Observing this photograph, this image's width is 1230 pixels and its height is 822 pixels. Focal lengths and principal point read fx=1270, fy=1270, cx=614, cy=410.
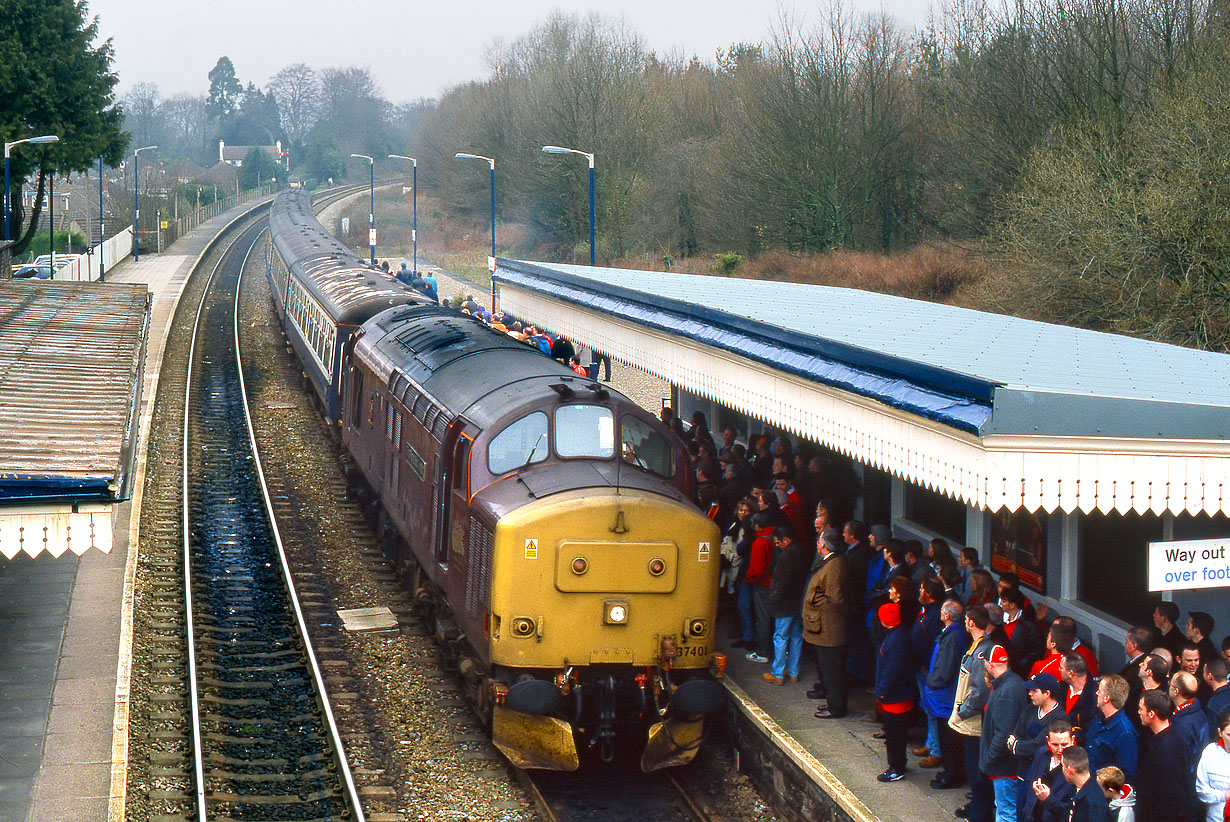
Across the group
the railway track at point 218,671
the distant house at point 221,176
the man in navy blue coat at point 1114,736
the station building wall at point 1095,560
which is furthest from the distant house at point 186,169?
the man in navy blue coat at point 1114,736

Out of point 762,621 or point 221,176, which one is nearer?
point 762,621

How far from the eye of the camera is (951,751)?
9.61 metres

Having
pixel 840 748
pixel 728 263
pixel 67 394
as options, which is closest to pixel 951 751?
pixel 840 748

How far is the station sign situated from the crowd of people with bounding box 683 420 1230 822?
1.40ft

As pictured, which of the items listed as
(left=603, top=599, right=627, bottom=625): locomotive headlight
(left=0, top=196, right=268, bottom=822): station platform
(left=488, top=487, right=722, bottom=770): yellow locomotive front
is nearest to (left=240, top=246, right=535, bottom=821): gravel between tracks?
(left=488, top=487, right=722, bottom=770): yellow locomotive front

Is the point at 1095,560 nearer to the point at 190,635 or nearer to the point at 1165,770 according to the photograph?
the point at 1165,770

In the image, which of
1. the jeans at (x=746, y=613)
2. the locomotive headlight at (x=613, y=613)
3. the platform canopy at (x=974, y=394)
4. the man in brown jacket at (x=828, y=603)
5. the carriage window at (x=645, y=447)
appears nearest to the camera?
the platform canopy at (x=974, y=394)

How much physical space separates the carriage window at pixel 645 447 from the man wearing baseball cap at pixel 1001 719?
11.3 ft

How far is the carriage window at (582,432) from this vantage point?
10.7 m

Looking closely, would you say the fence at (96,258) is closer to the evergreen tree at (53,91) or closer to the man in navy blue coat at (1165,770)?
the evergreen tree at (53,91)

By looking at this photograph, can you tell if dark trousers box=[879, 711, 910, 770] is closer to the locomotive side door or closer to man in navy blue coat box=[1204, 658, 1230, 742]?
man in navy blue coat box=[1204, 658, 1230, 742]

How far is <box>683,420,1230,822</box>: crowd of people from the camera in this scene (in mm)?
7320

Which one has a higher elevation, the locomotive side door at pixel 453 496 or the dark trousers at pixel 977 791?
the locomotive side door at pixel 453 496

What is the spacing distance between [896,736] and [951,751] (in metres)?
0.42
